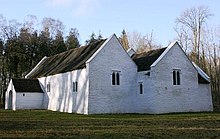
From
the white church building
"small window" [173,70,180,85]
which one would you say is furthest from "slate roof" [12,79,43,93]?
"small window" [173,70,180,85]

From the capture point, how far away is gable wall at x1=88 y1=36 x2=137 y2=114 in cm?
3378

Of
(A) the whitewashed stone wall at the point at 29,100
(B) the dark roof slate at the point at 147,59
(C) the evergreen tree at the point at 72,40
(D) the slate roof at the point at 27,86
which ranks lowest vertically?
(A) the whitewashed stone wall at the point at 29,100

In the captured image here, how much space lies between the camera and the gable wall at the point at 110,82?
33781 mm

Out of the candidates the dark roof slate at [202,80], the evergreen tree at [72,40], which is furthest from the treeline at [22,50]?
the dark roof slate at [202,80]

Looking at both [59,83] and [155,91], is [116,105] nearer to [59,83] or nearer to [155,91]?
[155,91]

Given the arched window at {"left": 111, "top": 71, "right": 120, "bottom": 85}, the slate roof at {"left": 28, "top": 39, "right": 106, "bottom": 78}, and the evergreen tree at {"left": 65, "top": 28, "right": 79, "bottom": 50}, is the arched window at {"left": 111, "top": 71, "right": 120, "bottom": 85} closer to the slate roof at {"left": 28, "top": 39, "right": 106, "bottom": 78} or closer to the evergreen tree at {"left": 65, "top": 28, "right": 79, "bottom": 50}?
the slate roof at {"left": 28, "top": 39, "right": 106, "bottom": 78}

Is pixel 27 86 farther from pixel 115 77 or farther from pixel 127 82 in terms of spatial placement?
pixel 127 82

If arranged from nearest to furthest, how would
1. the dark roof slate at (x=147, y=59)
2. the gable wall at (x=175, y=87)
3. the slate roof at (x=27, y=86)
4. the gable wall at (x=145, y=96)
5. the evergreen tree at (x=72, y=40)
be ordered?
the gable wall at (x=145, y=96) < the gable wall at (x=175, y=87) < the dark roof slate at (x=147, y=59) < the slate roof at (x=27, y=86) < the evergreen tree at (x=72, y=40)

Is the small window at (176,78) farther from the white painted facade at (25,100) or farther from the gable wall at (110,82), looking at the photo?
the white painted facade at (25,100)

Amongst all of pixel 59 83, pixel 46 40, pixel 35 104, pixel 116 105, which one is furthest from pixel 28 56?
pixel 116 105

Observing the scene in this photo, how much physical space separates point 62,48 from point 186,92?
118 feet

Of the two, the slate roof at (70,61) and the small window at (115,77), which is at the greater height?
the slate roof at (70,61)

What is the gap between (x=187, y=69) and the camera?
37.8 m

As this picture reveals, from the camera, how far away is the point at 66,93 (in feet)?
125
